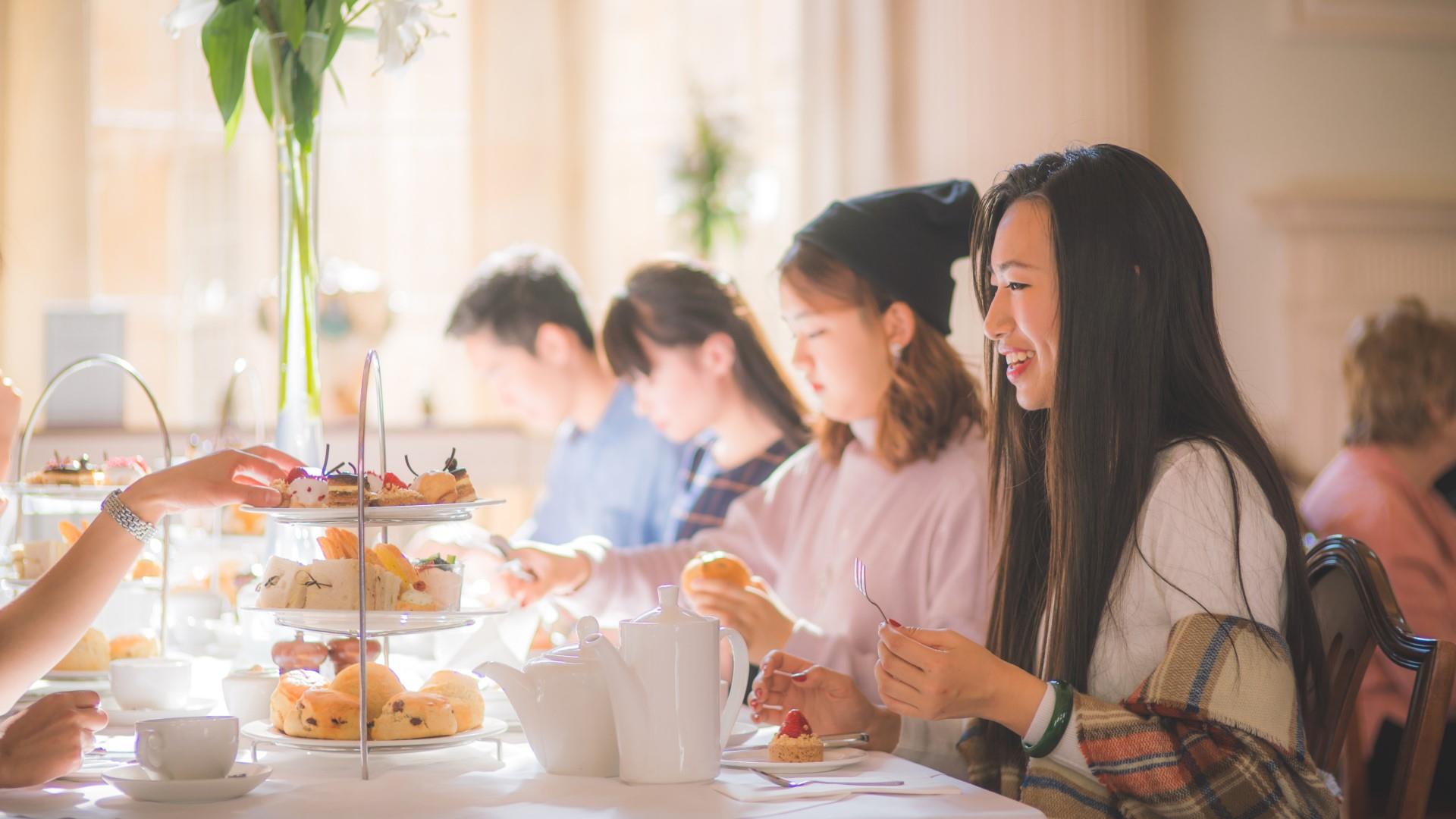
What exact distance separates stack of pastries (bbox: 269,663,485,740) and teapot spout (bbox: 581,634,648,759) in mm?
193

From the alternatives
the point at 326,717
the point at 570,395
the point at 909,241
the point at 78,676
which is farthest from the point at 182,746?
the point at 570,395

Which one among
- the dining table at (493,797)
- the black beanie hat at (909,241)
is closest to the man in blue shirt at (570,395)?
the black beanie hat at (909,241)

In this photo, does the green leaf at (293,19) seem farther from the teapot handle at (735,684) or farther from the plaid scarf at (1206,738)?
the plaid scarf at (1206,738)

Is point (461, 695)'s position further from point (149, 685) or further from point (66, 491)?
point (66, 491)

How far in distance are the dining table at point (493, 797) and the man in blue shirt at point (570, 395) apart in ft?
6.80

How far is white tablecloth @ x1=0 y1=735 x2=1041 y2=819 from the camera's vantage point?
1109 millimetres

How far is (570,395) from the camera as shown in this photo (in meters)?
3.56

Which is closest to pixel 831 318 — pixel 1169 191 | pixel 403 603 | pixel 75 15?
pixel 1169 191

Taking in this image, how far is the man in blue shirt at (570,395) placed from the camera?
341 cm

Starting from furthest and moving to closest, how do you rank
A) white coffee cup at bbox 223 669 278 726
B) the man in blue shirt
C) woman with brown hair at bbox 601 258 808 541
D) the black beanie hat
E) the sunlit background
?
the sunlit background
the man in blue shirt
woman with brown hair at bbox 601 258 808 541
the black beanie hat
white coffee cup at bbox 223 669 278 726

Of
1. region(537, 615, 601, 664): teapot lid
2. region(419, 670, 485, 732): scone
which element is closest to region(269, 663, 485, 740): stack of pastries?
region(419, 670, 485, 732): scone

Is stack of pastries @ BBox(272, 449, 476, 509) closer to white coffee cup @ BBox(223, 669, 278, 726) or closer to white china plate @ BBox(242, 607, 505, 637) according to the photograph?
white china plate @ BBox(242, 607, 505, 637)

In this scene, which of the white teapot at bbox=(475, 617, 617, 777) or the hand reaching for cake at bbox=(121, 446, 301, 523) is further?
the hand reaching for cake at bbox=(121, 446, 301, 523)

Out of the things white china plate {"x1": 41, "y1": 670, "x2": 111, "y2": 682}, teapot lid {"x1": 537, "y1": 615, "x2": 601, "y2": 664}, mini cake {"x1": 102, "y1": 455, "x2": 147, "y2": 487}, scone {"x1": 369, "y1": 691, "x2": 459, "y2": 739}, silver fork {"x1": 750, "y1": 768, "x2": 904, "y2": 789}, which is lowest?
white china plate {"x1": 41, "y1": 670, "x2": 111, "y2": 682}
